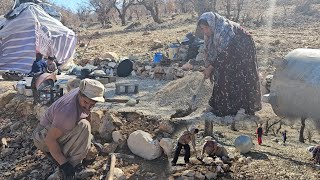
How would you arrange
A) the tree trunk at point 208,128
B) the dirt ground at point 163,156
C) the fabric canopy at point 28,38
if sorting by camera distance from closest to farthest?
the dirt ground at point 163,156
the tree trunk at point 208,128
the fabric canopy at point 28,38

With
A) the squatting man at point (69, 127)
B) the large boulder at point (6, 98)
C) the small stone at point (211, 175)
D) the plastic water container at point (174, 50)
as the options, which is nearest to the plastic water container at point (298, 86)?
the small stone at point (211, 175)

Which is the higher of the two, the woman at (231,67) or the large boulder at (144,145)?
the woman at (231,67)

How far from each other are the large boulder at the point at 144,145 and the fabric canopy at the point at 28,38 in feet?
18.1

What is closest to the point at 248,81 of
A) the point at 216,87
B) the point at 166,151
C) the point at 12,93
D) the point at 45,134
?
the point at 216,87

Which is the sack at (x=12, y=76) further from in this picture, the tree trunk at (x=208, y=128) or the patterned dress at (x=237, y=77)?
the patterned dress at (x=237, y=77)

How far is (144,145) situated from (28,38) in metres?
6.38

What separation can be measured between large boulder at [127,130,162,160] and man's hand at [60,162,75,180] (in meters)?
0.77

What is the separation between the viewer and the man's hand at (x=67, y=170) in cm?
365

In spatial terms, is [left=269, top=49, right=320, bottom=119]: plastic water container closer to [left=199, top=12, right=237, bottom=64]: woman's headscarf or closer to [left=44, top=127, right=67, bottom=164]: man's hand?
[left=199, top=12, right=237, bottom=64]: woman's headscarf

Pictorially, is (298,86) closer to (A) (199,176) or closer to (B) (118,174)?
(A) (199,176)

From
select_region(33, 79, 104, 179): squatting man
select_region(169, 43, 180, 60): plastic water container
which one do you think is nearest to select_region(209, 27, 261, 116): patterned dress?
select_region(33, 79, 104, 179): squatting man

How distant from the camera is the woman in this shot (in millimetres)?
4141

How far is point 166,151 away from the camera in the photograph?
13.4 ft

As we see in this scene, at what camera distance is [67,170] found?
12.0 feet
